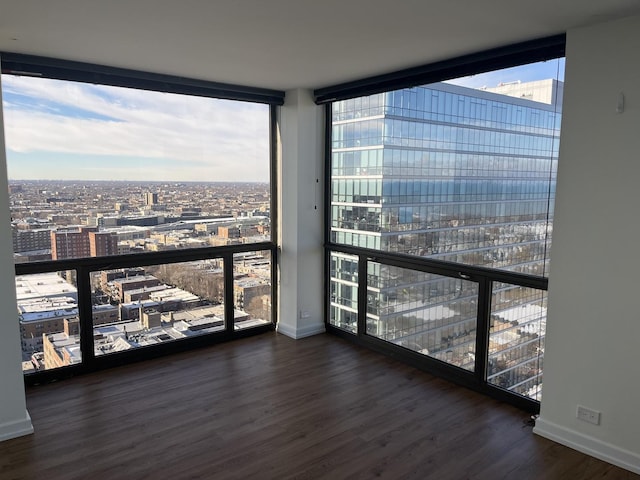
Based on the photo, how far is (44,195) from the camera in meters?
3.84

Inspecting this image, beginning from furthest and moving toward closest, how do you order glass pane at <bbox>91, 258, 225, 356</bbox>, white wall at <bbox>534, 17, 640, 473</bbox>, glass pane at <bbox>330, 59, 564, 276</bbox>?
1. glass pane at <bbox>91, 258, 225, 356</bbox>
2. glass pane at <bbox>330, 59, 564, 276</bbox>
3. white wall at <bbox>534, 17, 640, 473</bbox>

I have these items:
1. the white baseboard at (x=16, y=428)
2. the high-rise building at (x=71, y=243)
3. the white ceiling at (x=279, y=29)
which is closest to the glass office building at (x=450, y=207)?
the white ceiling at (x=279, y=29)

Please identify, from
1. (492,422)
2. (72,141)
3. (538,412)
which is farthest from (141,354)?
(538,412)

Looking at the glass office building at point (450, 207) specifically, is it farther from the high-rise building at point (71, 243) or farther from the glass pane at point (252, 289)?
the high-rise building at point (71, 243)

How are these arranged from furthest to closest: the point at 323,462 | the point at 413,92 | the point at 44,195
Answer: the point at 413,92, the point at 44,195, the point at 323,462

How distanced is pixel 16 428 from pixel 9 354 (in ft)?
1.64

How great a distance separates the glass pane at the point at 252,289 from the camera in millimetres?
5004

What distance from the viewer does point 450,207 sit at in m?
3.91

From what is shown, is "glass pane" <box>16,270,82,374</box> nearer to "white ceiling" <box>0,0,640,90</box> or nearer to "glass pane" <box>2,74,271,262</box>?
"glass pane" <box>2,74,271,262</box>

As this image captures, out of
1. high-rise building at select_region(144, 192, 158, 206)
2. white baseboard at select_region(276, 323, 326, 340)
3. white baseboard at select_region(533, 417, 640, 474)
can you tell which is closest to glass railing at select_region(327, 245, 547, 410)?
white baseboard at select_region(276, 323, 326, 340)

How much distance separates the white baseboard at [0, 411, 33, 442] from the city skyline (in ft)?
6.10

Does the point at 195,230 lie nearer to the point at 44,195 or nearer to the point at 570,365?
the point at 44,195

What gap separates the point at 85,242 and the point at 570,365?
3898 millimetres

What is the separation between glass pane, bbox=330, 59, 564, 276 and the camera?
3273 millimetres
